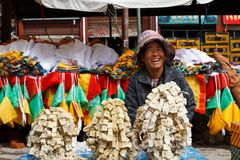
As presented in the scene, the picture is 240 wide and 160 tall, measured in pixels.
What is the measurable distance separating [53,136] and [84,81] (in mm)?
3326

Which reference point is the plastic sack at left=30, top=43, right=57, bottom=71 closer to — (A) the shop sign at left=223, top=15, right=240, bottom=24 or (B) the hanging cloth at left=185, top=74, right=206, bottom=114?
(B) the hanging cloth at left=185, top=74, right=206, bottom=114

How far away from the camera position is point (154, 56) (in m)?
2.51

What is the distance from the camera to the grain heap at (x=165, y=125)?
1.75 meters

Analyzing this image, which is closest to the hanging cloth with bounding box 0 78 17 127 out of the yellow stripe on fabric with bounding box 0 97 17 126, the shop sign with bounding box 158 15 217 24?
the yellow stripe on fabric with bounding box 0 97 17 126

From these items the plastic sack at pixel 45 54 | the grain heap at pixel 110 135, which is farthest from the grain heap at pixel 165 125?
the plastic sack at pixel 45 54

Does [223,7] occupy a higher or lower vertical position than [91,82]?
higher

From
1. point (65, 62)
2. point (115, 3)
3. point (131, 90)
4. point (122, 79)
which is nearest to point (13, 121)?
point (65, 62)

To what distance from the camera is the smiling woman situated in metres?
2.49

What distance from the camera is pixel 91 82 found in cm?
514

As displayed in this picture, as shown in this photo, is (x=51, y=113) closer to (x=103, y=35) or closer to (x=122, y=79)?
(x=122, y=79)

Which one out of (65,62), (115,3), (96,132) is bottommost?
(96,132)

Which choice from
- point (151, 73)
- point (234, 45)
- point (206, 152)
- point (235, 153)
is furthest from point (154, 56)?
point (234, 45)

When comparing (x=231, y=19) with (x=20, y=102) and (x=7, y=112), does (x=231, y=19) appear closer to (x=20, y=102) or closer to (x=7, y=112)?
(x=20, y=102)

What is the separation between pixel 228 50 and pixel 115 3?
765cm
